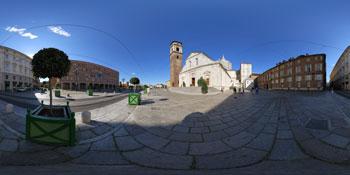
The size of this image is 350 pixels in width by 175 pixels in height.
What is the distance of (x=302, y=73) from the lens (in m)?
41.9

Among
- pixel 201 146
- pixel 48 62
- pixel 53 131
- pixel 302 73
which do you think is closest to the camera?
pixel 201 146

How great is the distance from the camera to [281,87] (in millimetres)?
51062

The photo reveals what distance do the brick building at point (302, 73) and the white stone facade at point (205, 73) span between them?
1600 cm

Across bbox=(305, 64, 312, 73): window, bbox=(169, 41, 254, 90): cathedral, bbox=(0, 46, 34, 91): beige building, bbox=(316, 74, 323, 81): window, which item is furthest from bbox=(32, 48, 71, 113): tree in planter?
bbox=(305, 64, 312, 73): window

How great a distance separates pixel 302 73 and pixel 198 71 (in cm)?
2686

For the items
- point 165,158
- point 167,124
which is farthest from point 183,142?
point 167,124

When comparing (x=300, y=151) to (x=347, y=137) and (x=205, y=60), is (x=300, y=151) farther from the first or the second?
(x=205, y=60)

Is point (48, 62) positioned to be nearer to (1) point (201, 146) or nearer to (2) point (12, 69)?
(1) point (201, 146)

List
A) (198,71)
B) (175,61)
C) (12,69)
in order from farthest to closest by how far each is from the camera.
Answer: (175,61) < (198,71) < (12,69)

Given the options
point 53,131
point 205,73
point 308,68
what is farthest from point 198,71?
point 53,131

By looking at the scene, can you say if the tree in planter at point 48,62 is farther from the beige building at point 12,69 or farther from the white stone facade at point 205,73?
the beige building at point 12,69

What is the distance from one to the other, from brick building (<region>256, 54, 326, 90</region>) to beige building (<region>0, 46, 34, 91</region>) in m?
65.8

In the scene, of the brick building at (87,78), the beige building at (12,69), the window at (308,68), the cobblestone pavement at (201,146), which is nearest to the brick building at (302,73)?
the window at (308,68)

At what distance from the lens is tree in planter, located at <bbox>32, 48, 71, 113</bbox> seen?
7059mm
